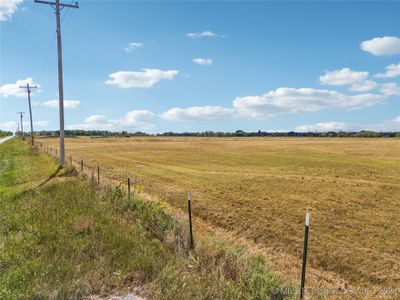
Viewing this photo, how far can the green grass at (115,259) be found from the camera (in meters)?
5.77

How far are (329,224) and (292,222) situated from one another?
1349 millimetres

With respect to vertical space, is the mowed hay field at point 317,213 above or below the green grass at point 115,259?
below

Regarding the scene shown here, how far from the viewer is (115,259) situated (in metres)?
6.98

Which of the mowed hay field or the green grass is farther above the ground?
the green grass

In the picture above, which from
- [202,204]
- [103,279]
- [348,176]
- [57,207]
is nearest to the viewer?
[103,279]

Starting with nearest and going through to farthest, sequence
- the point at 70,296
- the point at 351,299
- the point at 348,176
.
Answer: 1. the point at 70,296
2. the point at 351,299
3. the point at 348,176

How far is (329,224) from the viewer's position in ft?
37.7

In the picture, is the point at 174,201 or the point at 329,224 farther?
the point at 174,201

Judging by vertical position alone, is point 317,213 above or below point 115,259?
below

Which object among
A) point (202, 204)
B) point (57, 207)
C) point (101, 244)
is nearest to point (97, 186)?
point (57, 207)

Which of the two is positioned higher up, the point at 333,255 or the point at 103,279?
the point at 103,279

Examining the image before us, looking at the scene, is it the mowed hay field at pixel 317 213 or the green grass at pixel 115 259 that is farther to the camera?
the mowed hay field at pixel 317 213

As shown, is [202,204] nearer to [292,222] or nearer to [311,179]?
[292,222]

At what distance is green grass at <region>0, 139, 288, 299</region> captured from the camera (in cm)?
577
